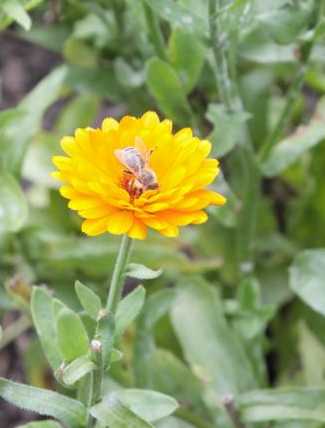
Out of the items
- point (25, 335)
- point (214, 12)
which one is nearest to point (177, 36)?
point (214, 12)

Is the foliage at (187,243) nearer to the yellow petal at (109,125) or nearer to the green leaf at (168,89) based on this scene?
the green leaf at (168,89)

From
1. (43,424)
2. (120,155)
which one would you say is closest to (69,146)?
(120,155)

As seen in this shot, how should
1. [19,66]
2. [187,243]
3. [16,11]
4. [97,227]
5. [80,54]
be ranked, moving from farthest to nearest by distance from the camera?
[19,66] < [187,243] < [80,54] < [16,11] < [97,227]

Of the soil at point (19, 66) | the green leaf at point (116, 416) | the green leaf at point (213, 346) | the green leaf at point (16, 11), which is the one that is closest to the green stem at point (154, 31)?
the green leaf at point (16, 11)

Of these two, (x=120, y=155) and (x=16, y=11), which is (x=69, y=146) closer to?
(x=120, y=155)

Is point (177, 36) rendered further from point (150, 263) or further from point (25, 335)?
point (25, 335)

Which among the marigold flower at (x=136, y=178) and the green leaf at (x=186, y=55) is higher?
the green leaf at (x=186, y=55)
